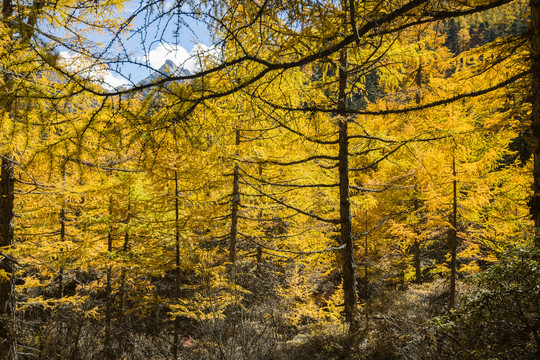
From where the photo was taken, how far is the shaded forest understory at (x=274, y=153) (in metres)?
2.32

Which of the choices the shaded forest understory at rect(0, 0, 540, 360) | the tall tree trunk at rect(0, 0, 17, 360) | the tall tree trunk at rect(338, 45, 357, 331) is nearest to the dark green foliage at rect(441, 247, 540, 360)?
the shaded forest understory at rect(0, 0, 540, 360)

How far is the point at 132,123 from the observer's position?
8.02 feet

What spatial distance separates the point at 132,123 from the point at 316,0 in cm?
185

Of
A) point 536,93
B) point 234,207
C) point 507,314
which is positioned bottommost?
point 507,314

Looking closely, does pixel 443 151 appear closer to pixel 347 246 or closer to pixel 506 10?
pixel 347 246

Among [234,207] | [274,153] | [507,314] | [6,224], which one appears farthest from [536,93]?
[6,224]

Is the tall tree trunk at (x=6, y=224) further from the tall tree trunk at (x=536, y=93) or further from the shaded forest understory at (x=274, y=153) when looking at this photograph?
the tall tree trunk at (x=536, y=93)

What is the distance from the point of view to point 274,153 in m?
9.30

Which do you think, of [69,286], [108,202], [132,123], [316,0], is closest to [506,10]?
[316,0]

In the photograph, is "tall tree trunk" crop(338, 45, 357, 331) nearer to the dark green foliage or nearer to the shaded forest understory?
the shaded forest understory

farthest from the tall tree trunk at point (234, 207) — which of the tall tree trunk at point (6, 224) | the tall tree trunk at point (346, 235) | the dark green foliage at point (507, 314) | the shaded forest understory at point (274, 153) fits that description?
the dark green foliage at point (507, 314)

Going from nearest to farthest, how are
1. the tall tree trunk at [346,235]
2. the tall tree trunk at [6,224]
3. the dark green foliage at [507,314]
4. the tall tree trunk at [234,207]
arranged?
the dark green foliage at [507,314] → the tall tree trunk at [6,224] → the tall tree trunk at [346,235] → the tall tree trunk at [234,207]

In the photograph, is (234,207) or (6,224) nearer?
(6,224)

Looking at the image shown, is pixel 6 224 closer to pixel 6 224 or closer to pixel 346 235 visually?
pixel 6 224
